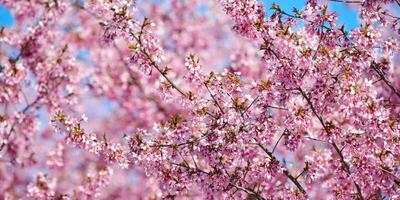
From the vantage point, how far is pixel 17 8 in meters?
14.1

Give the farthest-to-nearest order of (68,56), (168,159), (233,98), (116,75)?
(116,75) → (68,56) → (168,159) → (233,98)

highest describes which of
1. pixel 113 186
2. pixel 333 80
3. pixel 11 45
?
pixel 11 45

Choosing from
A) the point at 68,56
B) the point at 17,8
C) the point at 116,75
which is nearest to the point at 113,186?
the point at 116,75

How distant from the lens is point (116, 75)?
1773cm

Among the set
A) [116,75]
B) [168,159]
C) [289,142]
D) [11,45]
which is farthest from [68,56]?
[289,142]

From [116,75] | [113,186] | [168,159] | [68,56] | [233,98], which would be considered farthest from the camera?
[116,75]

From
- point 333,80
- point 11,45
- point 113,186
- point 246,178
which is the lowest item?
point 246,178

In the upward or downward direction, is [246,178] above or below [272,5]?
below

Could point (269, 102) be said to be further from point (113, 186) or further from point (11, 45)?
point (113, 186)

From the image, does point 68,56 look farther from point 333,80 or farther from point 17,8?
point 333,80

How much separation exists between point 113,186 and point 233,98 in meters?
10.4

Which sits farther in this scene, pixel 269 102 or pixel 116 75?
pixel 116 75

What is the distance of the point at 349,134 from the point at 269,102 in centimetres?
116

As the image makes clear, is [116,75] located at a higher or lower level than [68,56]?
higher
